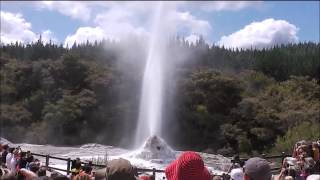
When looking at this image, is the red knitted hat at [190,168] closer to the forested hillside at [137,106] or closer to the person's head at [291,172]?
the person's head at [291,172]

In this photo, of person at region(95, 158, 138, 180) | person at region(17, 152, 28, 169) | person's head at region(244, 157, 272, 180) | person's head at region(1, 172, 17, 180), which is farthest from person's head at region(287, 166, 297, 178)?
person at region(17, 152, 28, 169)

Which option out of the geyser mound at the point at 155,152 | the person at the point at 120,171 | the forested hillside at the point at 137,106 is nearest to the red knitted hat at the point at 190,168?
the person at the point at 120,171

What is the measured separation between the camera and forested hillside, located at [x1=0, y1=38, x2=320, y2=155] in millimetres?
39469

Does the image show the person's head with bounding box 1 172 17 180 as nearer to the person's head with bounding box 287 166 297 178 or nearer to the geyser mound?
the person's head with bounding box 287 166 297 178

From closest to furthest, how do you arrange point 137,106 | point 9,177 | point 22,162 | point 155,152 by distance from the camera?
point 9,177
point 22,162
point 155,152
point 137,106

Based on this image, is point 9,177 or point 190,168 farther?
point 9,177

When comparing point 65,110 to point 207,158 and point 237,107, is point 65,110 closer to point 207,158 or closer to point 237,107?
point 237,107

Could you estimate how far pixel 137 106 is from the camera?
42.9 metres

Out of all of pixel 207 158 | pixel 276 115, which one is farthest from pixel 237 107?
pixel 207 158

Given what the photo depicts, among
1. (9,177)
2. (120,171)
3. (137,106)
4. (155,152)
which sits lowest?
(155,152)

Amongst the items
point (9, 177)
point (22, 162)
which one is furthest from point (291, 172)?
point (22, 162)

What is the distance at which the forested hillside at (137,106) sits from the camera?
39469 mm

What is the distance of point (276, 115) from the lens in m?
40.2

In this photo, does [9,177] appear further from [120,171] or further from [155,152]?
Answer: [155,152]
